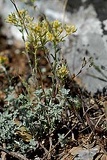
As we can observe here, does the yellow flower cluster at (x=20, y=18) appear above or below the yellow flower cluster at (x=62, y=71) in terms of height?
above

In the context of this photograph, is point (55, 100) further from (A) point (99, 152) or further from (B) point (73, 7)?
(B) point (73, 7)

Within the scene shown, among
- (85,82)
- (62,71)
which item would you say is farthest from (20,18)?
(85,82)

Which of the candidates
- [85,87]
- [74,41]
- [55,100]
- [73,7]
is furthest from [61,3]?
[55,100]

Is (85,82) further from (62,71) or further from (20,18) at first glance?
(20,18)

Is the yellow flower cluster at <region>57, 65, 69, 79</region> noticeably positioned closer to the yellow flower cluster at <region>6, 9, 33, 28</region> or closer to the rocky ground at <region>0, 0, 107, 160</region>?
the rocky ground at <region>0, 0, 107, 160</region>

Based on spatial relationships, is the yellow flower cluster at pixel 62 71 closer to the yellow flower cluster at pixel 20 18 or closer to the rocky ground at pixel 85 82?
the rocky ground at pixel 85 82

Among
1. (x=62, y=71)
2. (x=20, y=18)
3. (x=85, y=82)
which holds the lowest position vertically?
(x=62, y=71)

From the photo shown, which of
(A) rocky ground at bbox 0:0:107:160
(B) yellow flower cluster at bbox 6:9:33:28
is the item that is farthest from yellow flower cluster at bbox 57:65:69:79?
(B) yellow flower cluster at bbox 6:9:33:28

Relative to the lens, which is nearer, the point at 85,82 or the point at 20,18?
the point at 20,18

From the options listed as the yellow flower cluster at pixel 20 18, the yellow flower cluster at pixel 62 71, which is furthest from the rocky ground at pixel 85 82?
the yellow flower cluster at pixel 20 18

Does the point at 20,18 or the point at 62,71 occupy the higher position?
the point at 20,18

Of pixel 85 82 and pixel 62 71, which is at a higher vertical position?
pixel 85 82
